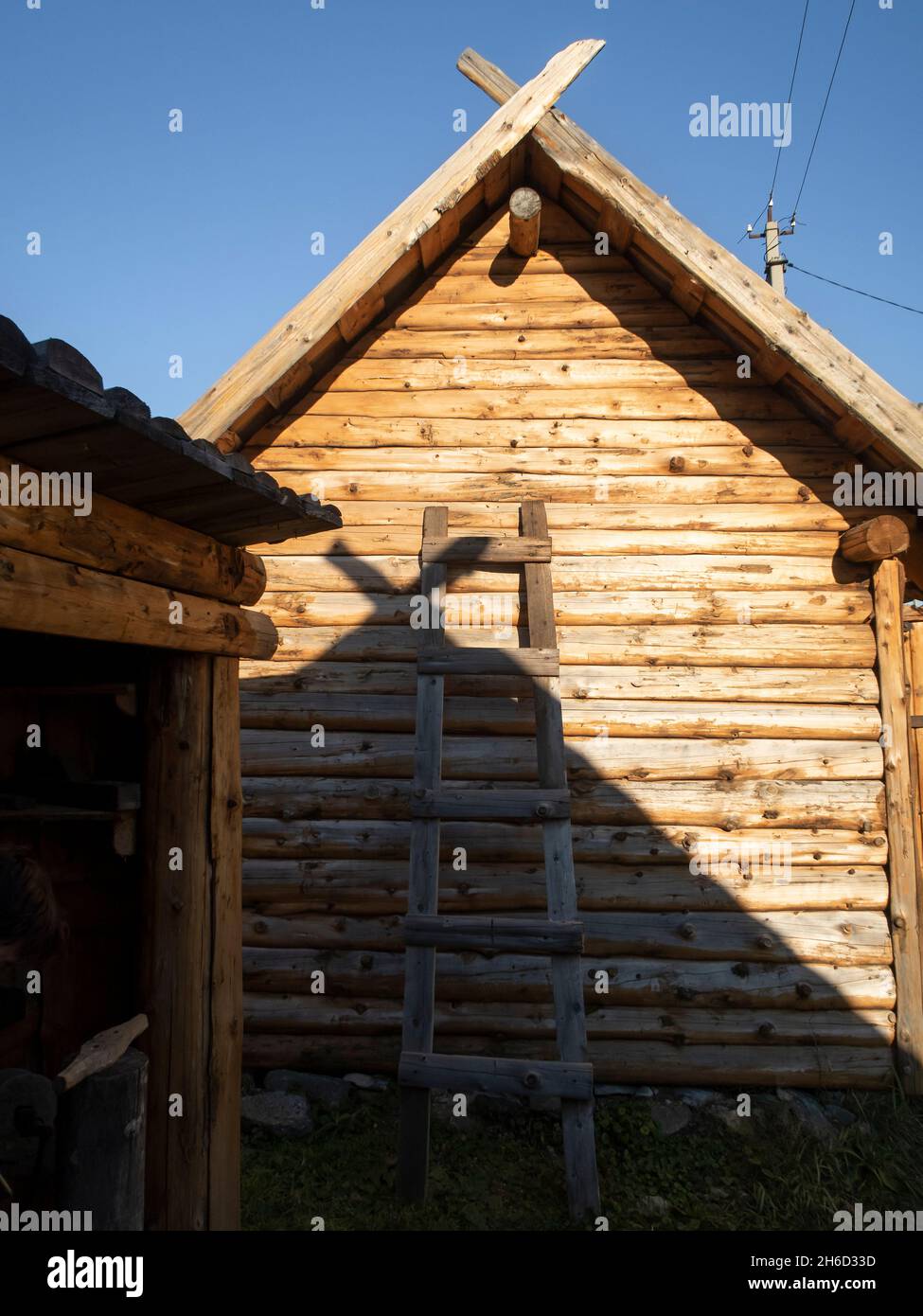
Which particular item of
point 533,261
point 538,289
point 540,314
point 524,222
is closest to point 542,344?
point 540,314

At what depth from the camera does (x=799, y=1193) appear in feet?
12.0

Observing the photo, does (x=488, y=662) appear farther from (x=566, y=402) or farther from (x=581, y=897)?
(x=566, y=402)

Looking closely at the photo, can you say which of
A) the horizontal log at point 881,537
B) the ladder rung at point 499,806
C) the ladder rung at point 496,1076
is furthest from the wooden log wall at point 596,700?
the ladder rung at point 496,1076

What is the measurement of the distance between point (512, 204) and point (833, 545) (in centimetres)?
292

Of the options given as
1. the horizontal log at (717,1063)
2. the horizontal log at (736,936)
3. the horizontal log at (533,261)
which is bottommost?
the horizontal log at (717,1063)

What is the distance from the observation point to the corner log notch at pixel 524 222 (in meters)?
Answer: 4.70

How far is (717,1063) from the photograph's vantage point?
4387mm

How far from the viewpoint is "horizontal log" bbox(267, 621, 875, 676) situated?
4688 millimetres

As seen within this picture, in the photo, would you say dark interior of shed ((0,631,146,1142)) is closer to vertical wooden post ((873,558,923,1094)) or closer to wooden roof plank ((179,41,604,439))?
wooden roof plank ((179,41,604,439))

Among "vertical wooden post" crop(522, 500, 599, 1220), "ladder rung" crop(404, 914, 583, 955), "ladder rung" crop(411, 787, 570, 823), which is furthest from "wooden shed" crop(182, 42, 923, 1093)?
"ladder rung" crop(404, 914, 583, 955)

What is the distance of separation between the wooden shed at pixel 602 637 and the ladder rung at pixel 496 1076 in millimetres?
1132

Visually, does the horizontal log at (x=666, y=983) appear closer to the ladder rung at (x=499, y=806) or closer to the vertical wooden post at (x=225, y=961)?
the ladder rung at (x=499, y=806)

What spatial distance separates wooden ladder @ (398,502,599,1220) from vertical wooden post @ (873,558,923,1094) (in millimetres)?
2101
